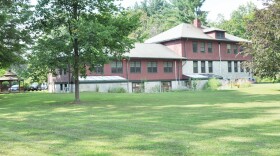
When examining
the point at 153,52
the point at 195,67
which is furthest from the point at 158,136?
the point at 195,67

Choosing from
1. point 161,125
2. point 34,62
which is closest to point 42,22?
point 34,62

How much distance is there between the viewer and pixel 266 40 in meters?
24.5

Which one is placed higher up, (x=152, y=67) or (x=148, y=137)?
(x=152, y=67)

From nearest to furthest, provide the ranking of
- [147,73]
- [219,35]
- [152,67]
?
[147,73], [152,67], [219,35]

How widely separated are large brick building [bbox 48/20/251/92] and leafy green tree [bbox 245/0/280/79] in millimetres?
12408

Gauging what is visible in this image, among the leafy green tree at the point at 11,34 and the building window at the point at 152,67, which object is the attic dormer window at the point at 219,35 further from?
the leafy green tree at the point at 11,34

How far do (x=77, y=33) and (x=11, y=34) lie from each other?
12771mm

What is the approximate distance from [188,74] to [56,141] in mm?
40239

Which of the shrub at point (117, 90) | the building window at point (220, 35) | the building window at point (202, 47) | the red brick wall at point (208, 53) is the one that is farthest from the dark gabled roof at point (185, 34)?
the shrub at point (117, 90)

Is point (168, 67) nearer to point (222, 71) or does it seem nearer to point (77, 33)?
point (222, 71)

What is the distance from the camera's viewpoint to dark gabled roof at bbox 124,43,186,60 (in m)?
43.2

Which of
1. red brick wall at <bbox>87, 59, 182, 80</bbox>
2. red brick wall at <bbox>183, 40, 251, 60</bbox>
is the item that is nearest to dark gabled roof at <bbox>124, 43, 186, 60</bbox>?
red brick wall at <bbox>87, 59, 182, 80</bbox>

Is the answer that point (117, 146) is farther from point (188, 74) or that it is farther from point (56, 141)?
point (188, 74)

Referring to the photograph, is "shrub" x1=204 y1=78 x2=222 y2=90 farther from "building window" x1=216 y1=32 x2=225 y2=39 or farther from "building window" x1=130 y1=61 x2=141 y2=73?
"building window" x1=216 y1=32 x2=225 y2=39
